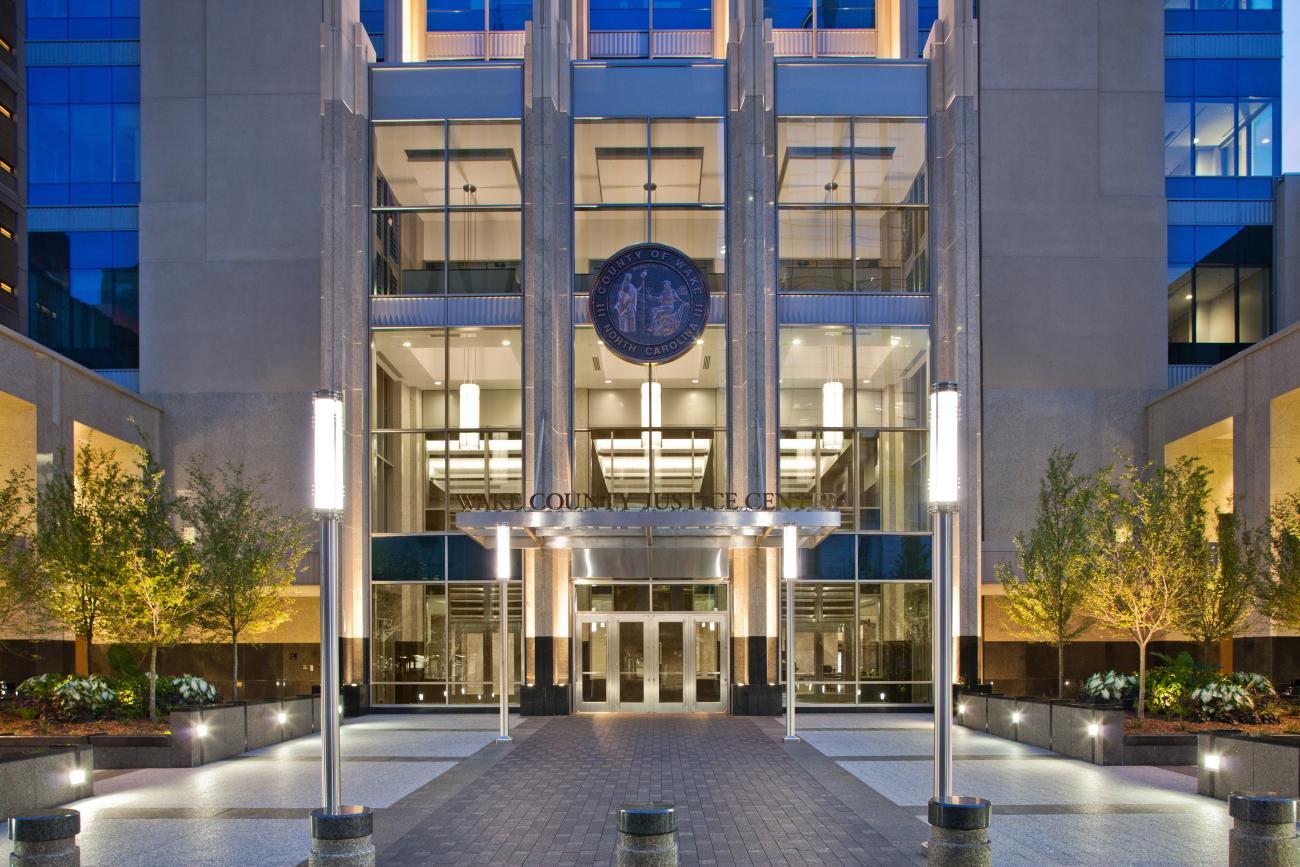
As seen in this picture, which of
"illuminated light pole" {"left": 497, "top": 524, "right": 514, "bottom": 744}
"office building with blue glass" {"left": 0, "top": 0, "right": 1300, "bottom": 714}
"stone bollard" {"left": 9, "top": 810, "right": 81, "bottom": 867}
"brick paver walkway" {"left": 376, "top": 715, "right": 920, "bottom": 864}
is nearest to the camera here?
"stone bollard" {"left": 9, "top": 810, "right": 81, "bottom": 867}

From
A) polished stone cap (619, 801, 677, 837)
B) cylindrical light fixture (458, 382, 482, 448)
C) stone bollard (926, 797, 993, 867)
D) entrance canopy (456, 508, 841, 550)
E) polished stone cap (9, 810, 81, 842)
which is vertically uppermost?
cylindrical light fixture (458, 382, 482, 448)

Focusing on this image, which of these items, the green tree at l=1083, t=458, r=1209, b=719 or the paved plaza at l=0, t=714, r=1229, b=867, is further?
the green tree at l=1083, t=458, r=1209, b=719

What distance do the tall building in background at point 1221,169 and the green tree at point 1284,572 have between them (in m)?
13.1

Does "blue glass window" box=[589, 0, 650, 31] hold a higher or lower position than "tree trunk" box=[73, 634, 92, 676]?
higher

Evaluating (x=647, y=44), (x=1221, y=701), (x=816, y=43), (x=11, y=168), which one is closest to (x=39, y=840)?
(x=1221, y=701)

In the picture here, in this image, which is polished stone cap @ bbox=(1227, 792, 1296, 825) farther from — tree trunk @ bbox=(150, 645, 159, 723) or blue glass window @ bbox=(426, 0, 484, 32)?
blue glass window @ bbox=(426, 0, 484, 32)

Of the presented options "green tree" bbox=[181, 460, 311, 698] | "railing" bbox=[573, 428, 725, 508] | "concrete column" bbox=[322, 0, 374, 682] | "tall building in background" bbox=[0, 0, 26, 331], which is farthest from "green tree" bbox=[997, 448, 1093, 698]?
"tall building in background" bbox=[0, 0, 26, 331]

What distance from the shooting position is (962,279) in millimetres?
30531

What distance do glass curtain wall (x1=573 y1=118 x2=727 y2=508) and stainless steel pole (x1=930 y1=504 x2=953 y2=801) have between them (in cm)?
1836

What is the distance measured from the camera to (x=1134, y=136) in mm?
32062

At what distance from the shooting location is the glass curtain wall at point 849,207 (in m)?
31.2

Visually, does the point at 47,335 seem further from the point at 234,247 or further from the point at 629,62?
the point at 629,62

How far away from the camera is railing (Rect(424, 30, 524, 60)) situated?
34375 mm

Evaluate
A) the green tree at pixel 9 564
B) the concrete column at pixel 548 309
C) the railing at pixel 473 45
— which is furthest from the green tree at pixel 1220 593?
the railing at pixel 473 45
